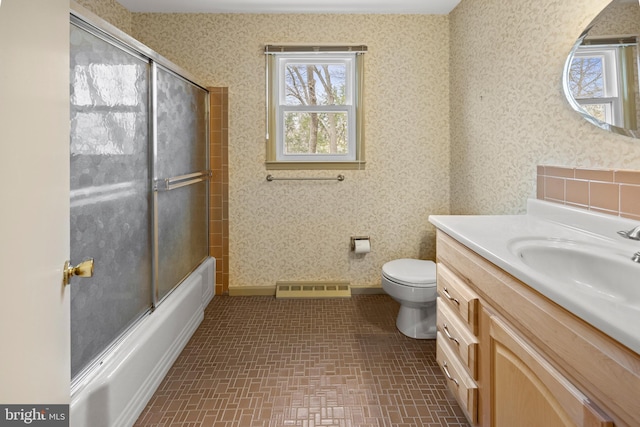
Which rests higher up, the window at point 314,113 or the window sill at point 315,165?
the window at point 314,113

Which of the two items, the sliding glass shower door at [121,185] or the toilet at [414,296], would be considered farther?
the toilet at [414,296]

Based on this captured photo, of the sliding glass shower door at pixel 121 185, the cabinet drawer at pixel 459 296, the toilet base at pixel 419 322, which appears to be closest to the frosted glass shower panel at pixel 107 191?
the sliding glass shower door at pixel 121 185

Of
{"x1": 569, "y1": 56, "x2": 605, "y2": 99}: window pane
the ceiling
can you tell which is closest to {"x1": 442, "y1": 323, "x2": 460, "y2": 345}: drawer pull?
{"x1": 569, "y1": 56, "x2": 605, "y2": 99}: window pane

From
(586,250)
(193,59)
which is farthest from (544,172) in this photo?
(193,59)

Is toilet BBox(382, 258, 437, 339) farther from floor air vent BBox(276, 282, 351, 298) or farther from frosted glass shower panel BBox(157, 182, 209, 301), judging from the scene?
frosted glass shower panel BBox(157, 182, 209, 301)

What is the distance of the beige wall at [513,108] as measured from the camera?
150cm

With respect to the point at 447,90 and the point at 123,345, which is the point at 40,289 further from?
the point at 447,90

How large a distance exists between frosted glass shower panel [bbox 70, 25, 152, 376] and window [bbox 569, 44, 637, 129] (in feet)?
6.20

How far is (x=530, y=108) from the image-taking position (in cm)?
182

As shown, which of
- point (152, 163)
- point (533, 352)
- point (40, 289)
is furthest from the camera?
point (152, 163)

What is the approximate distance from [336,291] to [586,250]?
2.00 m

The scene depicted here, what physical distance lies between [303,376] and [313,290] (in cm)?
110

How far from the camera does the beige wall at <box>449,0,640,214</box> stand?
1505 millimetres

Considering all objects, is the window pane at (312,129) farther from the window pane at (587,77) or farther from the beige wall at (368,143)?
the window pane at (587,77)
